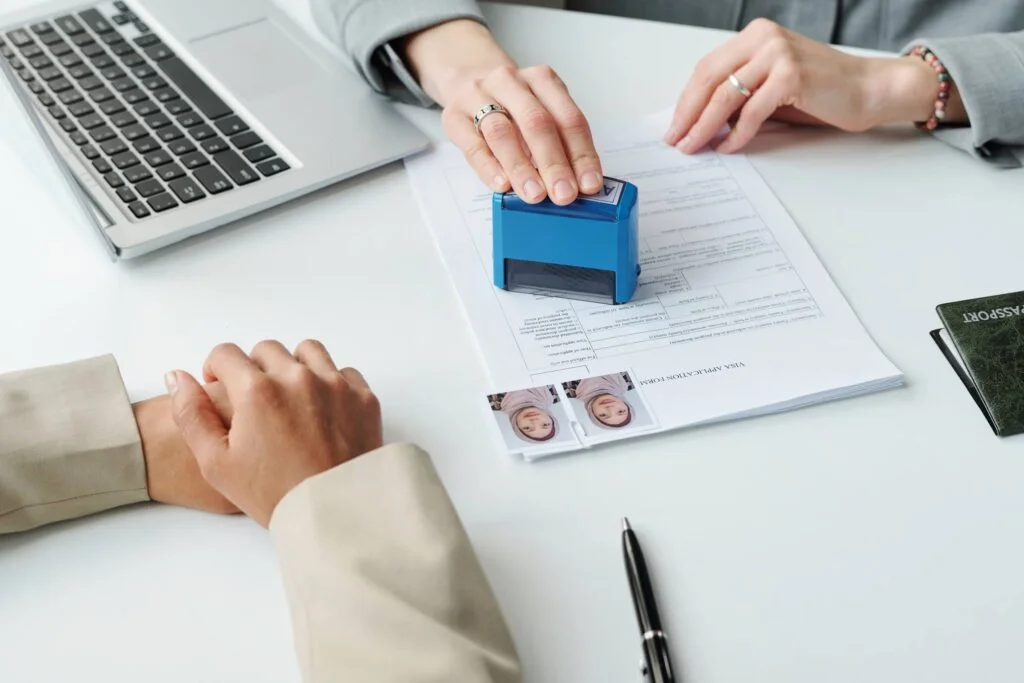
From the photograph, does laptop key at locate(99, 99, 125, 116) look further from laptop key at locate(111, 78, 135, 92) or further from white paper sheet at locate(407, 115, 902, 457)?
white paper sheet at locate(407, 115, 902, 457)

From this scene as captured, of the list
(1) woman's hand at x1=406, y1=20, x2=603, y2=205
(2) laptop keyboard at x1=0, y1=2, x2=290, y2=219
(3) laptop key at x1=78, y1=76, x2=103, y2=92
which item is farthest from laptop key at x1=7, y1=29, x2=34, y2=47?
(1) woman's hand at x1=406, y1=20, x2=603, y2=205

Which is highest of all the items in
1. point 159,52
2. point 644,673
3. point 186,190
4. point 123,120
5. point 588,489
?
point 159,52

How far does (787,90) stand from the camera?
3.18 ft

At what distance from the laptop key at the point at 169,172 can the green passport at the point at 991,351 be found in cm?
65

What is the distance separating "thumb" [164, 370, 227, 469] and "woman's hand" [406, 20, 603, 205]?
0.29 meters

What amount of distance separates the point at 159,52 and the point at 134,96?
0.29 ft

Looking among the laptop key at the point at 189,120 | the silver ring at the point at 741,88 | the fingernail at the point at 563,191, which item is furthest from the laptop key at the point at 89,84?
the silver ring at the point at 741,88

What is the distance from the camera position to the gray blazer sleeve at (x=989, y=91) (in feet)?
3.15

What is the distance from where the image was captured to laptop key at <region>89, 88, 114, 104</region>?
3.21ft

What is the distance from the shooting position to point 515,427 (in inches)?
28.9

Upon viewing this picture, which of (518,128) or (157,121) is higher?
(157,121)

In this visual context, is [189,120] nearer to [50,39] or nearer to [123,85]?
[123,85]

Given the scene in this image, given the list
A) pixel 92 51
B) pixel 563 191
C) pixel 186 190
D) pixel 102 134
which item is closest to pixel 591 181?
pixel 563 191

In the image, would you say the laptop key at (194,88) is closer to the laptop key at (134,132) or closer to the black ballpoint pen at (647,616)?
the laptop key at (134,132)
